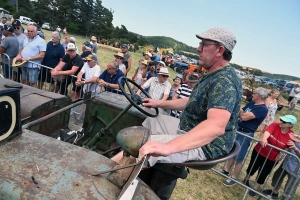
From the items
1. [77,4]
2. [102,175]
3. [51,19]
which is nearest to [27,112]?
[102,175]

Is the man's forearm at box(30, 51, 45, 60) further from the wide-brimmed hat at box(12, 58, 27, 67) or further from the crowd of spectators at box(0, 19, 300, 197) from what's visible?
the wide-brimmed hat at box(12, 58, 27, 67)

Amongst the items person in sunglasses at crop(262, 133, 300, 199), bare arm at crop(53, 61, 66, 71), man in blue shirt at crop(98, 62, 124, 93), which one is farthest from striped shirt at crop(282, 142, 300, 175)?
bare arm at crop(53, 61, 66, 71)

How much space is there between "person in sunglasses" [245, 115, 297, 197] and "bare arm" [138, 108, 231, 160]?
9.70 feet

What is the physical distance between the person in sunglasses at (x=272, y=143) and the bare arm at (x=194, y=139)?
2.96 metres

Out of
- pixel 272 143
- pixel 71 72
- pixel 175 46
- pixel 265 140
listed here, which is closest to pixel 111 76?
pixel 71 72

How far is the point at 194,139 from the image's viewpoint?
1524 mm

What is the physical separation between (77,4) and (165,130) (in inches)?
3038

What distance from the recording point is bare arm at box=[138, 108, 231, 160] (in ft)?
4.61

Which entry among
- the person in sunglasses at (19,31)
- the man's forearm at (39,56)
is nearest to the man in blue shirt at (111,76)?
the man's forearm at (39,56)

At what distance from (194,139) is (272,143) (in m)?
3.39

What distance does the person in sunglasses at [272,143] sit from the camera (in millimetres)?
4109

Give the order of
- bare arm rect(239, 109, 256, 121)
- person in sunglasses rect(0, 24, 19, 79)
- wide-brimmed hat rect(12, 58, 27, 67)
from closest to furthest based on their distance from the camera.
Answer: bare arm rect(239, 109, 256, 121), wide-brimmed hat rect(12, 58, 27, 67), person in sunglasses rect(0, 24, 19, 79)

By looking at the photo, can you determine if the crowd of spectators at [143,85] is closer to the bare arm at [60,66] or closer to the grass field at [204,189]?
the bare arm at [60,66]

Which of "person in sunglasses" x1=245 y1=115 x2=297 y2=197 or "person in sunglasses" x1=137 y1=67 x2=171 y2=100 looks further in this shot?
"person in sunglasses" x1=137 y1=67 x2=171 y2=100
